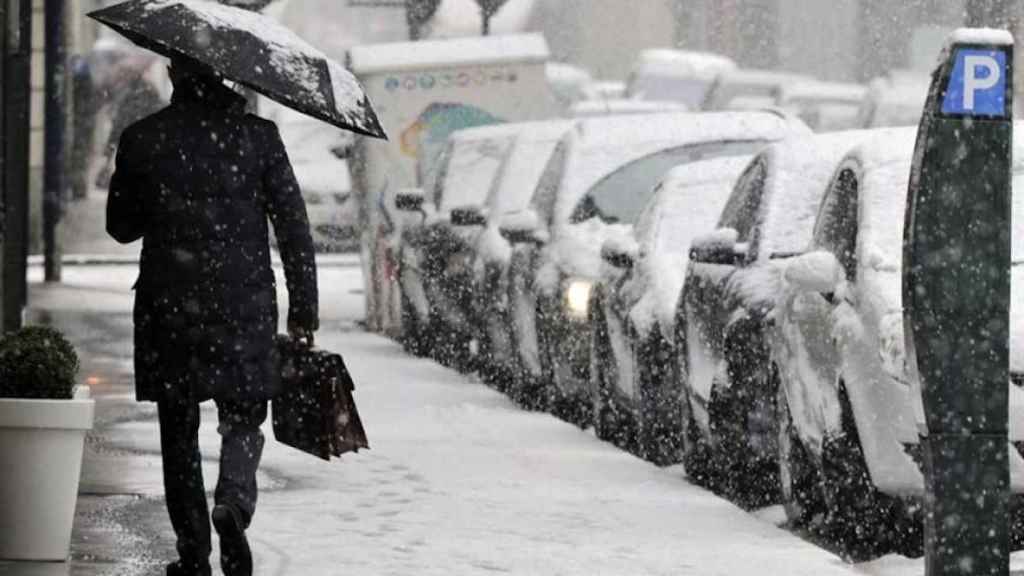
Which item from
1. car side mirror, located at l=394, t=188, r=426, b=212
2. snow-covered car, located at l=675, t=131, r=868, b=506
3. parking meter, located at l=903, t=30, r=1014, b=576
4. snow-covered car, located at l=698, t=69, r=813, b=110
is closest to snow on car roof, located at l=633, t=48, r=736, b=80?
snow-covered car, located at l=698, t=69, r=813, b=110

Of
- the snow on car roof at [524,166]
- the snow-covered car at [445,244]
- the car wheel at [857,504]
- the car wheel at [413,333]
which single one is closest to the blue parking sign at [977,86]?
the car wheel at [857,504]

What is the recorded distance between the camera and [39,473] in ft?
29.3

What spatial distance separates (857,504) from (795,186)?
8.37 ft

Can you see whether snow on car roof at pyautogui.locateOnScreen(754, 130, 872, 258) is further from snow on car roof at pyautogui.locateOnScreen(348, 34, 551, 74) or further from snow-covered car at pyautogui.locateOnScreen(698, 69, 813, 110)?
snow-covered car at pyautogui.locateOnScreen(698, 69, 813, 110)

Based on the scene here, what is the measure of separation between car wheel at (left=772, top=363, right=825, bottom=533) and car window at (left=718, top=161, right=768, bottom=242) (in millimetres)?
1493

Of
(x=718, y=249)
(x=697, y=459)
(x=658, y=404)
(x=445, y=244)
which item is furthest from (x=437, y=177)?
(x=718, y=249)

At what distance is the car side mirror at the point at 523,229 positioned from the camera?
630 inches

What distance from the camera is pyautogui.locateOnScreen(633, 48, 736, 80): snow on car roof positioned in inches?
2000

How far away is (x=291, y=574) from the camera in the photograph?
9.07 meters

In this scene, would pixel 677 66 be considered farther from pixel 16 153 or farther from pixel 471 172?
pixel 16 153

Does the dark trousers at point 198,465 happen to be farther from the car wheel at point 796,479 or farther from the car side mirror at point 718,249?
the car side mirror at point 718,249

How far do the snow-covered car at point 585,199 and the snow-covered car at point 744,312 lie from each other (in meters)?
2.78

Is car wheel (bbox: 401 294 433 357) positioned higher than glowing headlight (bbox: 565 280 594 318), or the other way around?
glowing headlight (bbox: 565 280 594 318)

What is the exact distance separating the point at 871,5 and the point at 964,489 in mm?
56033
